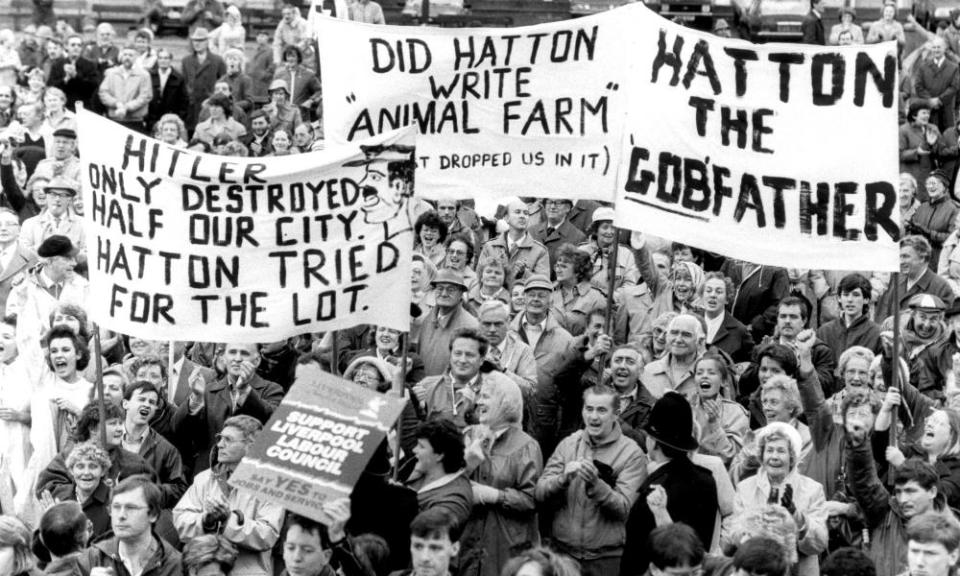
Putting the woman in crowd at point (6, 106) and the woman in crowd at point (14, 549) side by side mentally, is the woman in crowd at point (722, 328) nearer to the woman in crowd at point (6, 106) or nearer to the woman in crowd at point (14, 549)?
the woman in crowd at point (14, 549)

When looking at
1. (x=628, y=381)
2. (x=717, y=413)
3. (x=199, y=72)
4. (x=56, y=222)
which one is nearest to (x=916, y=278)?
(x=628, y=381)

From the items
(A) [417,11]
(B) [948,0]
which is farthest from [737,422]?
(B) [948,0]

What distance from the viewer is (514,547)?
1191 centimetres

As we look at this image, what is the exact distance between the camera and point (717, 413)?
12.8 meters

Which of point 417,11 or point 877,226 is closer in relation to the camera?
point 877,226

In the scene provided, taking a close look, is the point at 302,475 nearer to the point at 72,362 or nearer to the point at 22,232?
the point at 72,362

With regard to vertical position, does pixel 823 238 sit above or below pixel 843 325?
above

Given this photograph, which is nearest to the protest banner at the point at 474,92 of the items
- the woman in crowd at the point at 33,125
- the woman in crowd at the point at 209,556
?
the woman in crowd at the point at 209,556

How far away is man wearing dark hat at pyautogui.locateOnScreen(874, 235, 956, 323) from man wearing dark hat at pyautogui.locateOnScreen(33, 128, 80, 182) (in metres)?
7.06

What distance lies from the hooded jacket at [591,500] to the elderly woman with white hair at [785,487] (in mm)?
603

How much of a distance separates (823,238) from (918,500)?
1.56 m

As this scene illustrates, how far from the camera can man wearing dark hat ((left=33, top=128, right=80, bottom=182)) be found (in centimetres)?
Result: 1988

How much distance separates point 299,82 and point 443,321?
443 inches

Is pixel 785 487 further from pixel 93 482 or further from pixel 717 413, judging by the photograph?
pixel 93 482
